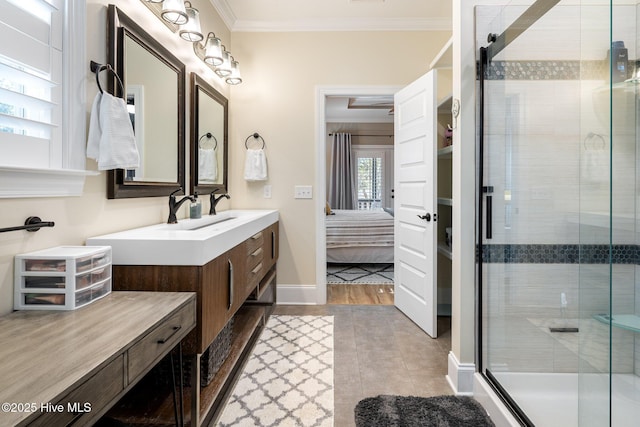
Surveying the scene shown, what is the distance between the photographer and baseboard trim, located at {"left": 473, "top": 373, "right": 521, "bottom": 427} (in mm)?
1539

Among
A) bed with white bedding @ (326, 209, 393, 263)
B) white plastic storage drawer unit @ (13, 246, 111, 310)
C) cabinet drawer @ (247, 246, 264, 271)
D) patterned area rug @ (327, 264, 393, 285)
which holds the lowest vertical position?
patterned area rug @ (327, 264, 393, 285)

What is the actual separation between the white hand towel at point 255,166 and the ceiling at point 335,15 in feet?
3.81

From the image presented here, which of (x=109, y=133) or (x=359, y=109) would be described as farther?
(x=359, y=109)

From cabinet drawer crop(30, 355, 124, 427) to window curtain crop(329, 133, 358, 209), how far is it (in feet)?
24.8

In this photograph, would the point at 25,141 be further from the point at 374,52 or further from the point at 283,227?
the point at 374,52

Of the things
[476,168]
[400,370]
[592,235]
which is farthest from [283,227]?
[592,235]

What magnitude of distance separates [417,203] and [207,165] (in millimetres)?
1669

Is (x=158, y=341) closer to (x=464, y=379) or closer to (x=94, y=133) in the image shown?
(x=94, y=133)

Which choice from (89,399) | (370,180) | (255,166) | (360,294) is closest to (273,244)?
(255,166)

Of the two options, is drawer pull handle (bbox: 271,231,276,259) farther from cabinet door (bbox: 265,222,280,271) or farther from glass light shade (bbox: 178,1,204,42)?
glass light shade (bbox: 178,1,204,42)

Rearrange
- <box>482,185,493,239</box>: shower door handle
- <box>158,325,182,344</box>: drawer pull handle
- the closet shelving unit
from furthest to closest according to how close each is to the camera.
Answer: the closet shelving unit
<box>482,185,493,239</box>: shower door handle
<box>158,325,182,344</box>: drawer pull handle

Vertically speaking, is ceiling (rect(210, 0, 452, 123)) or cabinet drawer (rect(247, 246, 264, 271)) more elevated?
ceiling (rect(210, 0, 452, 123))

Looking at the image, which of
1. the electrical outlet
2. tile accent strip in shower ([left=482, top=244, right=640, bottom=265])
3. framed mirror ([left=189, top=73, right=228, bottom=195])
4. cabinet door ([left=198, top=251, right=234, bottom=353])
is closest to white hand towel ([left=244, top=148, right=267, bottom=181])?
framed mirror ([left=189, top=73, right=228, bottom=195])

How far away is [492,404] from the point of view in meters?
1.69
